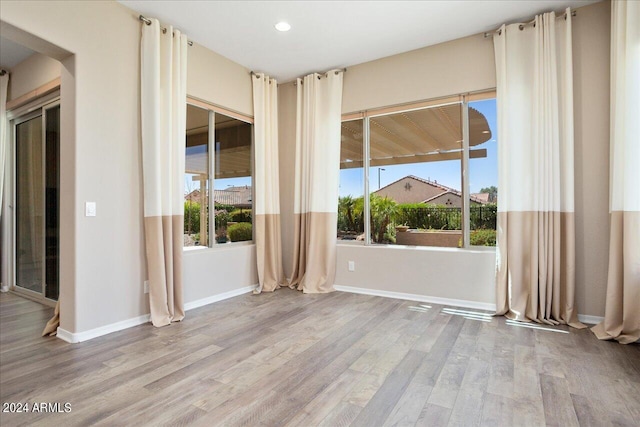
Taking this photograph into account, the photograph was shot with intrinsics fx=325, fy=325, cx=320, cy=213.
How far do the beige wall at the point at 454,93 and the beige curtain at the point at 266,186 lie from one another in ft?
0.72

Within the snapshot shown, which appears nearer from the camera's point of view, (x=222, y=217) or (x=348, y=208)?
(x=222, y=217)

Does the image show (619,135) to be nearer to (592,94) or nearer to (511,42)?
(592,94)

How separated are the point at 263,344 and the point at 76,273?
1626 millimetres

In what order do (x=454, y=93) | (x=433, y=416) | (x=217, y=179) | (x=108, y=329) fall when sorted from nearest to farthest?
(x=433, y=416) → (x=108, y=329) → (x=454, y=93) → (x=217, y=179)

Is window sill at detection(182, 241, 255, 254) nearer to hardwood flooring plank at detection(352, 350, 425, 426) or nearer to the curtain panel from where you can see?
hardwood flooring plank at detection(352, 350, 425, 426)

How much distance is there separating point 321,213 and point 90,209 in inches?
99.4

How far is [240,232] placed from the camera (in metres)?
4.45

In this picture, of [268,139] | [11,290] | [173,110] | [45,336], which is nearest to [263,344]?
[45,336]

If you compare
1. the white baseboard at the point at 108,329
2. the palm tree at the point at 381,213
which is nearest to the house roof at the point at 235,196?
the white baseboard at the point at 108,329

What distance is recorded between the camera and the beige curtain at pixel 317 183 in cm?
430

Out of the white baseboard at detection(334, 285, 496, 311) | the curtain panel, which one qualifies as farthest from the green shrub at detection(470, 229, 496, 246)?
the curtain panel

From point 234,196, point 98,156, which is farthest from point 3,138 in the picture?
point 234,196

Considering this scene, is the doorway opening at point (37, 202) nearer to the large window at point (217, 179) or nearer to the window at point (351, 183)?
the large window at point (217, 179)

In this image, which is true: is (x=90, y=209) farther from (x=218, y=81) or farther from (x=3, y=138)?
(x=3, y=138)
